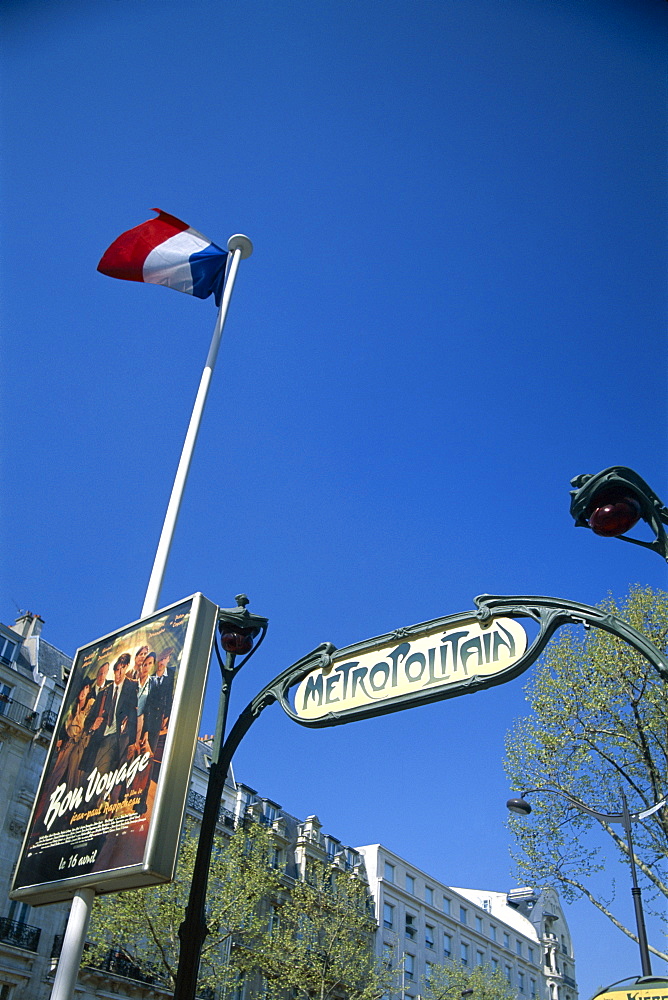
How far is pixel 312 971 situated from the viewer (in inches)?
1216

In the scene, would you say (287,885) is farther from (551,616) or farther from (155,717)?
(551,616)

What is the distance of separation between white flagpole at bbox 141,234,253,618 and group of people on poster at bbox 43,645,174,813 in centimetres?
71

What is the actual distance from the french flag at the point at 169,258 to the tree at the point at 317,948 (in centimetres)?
2687

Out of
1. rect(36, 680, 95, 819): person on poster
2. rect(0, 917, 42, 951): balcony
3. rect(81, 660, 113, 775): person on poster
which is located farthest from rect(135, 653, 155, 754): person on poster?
rect(0, 917, 42, 951): balcony

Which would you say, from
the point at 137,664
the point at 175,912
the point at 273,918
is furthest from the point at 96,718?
the point at 273,918

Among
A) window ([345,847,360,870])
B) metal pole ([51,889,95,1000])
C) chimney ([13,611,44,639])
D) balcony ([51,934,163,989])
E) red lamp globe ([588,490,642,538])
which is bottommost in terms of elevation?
metal pole ([51,889,95,1000])

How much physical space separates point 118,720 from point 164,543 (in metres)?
2.17

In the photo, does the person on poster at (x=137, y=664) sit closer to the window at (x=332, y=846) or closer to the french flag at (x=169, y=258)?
the french flag at (x=169, y=258)

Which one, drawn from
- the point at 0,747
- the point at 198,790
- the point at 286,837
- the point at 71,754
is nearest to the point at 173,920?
the point at 0,747

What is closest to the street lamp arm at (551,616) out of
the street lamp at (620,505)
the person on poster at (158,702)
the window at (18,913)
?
the street lamp at (620,505)

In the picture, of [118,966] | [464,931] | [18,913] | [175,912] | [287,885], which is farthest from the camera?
[464,931]

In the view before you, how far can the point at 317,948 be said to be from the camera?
32.6m

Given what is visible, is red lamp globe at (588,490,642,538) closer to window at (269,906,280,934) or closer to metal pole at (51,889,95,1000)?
metal pole at (51,889,95,1000)

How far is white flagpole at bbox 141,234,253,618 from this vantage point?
6.81 meters
